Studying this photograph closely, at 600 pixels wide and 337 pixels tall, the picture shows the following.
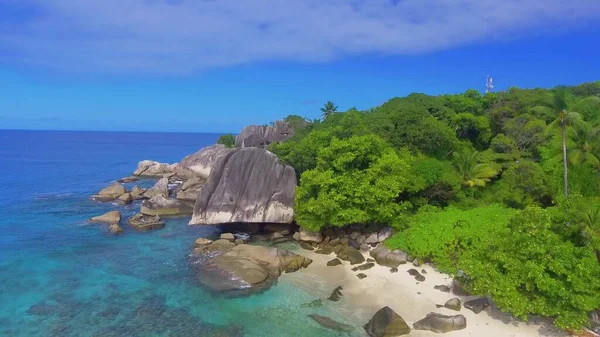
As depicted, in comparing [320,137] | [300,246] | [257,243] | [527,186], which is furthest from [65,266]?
[527,186]

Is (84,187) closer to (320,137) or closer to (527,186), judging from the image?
(320,137)

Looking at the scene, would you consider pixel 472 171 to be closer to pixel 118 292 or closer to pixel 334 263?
pixel 334 263

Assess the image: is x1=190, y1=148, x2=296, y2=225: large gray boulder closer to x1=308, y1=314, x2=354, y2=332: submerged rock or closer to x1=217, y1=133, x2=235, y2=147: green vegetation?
x1=308, y1=314, x2=354, y2=332: submerged rock

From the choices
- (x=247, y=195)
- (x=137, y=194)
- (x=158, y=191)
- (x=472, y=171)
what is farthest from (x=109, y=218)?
(x=472, y=171)

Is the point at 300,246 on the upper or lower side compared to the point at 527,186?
lower

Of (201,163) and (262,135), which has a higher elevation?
(262,135)

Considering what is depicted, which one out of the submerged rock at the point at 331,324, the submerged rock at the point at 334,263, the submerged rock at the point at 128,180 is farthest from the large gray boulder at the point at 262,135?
the submerged rock at the point at 331,324
